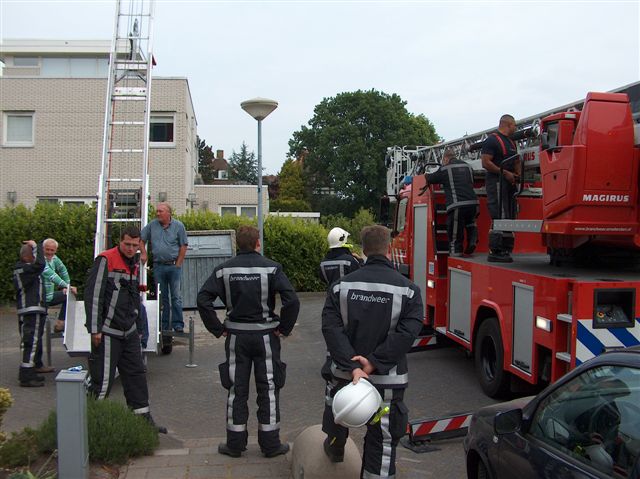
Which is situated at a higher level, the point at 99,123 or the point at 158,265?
the point at 99,123

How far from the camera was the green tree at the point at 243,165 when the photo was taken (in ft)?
322

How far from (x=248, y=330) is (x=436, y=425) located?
1.88m

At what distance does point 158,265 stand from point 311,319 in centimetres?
472

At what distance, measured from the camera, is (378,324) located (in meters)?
4.20

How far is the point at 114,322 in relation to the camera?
577 centimetres

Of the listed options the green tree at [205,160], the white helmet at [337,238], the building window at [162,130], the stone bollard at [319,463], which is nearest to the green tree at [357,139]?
the green tree at [205,160]

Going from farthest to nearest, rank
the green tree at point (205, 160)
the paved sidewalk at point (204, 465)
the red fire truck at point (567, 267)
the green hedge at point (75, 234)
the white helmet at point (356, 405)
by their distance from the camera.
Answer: the green tree at point (205, 160)
the green hedge at point (75, 234)
the red fire truck at point (567, 267)
the paved sidewalk at point (204, 465)
the white helmet at point (356, 405)

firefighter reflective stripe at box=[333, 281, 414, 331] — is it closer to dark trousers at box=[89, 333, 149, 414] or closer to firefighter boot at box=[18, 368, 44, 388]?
dark trousers at box=[89, 333, 149, 414]

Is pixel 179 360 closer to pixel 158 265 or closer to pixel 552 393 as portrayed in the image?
pixel 158 265

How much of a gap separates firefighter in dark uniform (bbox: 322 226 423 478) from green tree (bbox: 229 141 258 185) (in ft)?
303

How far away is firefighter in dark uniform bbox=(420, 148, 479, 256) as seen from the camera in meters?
8.52

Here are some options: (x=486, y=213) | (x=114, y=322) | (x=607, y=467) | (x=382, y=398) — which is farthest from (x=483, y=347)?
(x=607, y=467)

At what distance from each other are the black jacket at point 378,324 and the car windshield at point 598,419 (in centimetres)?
104

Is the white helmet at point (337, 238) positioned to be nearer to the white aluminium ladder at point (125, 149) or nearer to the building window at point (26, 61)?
the white aluminium ladder at point (125, 149)
